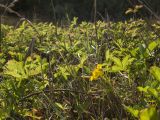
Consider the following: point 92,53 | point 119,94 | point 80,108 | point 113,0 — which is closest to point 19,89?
point 80,108

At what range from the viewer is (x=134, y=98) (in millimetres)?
1374

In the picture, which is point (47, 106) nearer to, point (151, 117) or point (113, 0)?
point (151, 117)

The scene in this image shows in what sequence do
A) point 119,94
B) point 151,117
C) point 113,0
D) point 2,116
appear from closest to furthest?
point 151,117 → point 2,116 → point 119,94 → point 113,0

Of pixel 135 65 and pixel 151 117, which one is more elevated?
pixel 135 65

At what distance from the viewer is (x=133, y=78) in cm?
144

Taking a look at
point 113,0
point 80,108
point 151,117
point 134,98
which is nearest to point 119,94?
point 134,98

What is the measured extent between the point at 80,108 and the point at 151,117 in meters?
0.53

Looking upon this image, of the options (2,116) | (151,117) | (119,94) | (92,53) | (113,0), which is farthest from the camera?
(113,0)

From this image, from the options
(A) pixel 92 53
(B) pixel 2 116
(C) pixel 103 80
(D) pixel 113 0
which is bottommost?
(B) pixel 2 116

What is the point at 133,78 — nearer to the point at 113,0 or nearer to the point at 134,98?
the point at 134,98

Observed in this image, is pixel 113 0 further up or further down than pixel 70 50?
further up

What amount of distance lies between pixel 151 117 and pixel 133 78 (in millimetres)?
620

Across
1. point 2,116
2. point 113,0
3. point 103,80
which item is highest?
point 113,0

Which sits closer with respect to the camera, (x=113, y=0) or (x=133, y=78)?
(x=133, y=78)
